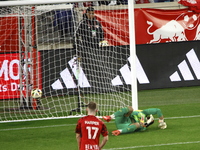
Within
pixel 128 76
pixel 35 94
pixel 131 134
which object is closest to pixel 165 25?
pixel 128 76

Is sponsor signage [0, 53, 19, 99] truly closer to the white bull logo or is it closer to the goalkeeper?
the white bull logo

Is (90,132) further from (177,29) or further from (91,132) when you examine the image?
(177,29)

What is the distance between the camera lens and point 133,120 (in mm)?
10336

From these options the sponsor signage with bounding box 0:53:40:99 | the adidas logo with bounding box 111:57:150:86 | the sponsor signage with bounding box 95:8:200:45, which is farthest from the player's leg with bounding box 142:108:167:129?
the sponsor signage with bounding box 95:8:200:45

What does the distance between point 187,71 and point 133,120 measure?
6.13 metres

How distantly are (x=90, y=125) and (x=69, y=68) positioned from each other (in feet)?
30.0

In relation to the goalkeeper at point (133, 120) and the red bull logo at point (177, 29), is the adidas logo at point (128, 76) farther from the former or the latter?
the goalkeeper at point (133, 120)

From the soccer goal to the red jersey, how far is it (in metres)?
5.71

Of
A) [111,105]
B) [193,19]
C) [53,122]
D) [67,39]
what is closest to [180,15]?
[193,19]

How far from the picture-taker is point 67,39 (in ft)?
53.2

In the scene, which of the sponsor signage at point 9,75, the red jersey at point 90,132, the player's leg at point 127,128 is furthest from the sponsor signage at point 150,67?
the red jersey at point 90,132

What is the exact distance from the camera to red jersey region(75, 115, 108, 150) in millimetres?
6586

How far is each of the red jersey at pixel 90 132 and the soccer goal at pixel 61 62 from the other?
571 centimetres

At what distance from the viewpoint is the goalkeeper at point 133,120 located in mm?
9953
